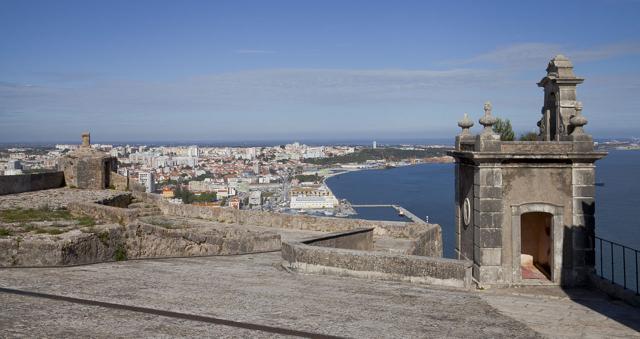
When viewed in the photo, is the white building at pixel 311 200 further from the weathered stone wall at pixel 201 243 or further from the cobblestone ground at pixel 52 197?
the weathered stone wall at pixel 201 243

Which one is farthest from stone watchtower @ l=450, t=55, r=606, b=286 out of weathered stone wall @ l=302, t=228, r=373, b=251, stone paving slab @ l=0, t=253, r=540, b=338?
weathered stone wall @ l=302, t=228, r=373, b=251

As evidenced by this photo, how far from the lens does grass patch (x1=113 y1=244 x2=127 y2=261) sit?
35.8 ft

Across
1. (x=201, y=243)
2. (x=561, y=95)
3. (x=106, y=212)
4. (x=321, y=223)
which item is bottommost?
(x=201, y=243)

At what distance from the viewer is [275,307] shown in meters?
7.25

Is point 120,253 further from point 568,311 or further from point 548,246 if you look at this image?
point 548,246

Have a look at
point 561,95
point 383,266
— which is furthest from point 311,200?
point 383,266

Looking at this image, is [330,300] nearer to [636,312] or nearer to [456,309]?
[456,309]

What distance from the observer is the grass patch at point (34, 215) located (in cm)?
1307

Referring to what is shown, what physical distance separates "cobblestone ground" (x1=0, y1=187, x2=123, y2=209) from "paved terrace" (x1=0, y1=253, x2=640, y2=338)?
8320 mm

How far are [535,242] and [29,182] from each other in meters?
17.5

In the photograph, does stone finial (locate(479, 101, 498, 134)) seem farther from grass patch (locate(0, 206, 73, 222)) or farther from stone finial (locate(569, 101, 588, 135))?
grass patch (locate(0, 206, 73, 222))

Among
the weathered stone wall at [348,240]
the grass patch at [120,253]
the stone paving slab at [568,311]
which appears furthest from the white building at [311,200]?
the stone paving slab at [568,311]

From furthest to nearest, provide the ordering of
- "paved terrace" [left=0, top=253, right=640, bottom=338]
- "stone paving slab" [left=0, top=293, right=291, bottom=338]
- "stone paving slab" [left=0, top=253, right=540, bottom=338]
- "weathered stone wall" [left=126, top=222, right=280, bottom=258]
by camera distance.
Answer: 1. "weathered stone wall" [left=126, top=222, right=280, bottom=258]
2. "stone paving slab" [left=0, top=253, right=540, bottom=338]
3. "paved terrace" [left=0, top=253, right=640, bottom=338]
4. "stone paving slab" [left=0, top=293, right=291, bottom=338]

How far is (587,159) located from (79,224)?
409 inches
